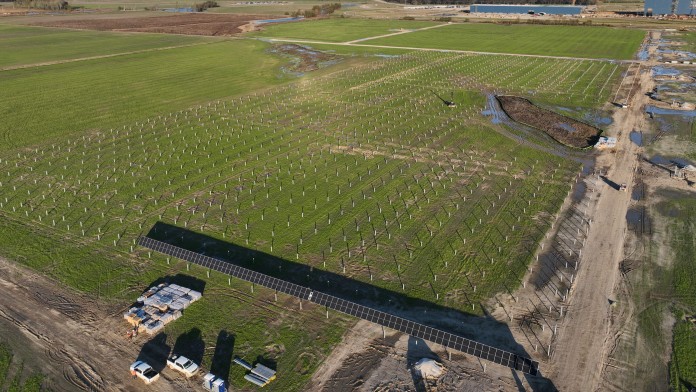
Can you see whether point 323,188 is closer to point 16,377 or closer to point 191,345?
point 191,345

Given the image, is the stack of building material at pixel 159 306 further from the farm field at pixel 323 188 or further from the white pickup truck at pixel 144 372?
the farm field at pixel 323 188

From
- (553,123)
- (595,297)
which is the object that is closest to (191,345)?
(595,297)

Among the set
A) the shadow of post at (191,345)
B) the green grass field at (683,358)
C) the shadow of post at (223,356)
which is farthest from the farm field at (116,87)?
the green grass field at (683,358)

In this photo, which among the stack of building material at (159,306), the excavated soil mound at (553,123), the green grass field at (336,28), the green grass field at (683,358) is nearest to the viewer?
the green grass field at (683,358)

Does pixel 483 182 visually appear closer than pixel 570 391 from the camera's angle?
No

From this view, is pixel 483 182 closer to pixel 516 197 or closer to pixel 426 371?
pixel 516 197

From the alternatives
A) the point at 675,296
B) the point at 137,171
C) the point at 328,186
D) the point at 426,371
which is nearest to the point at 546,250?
the point at 675,296
